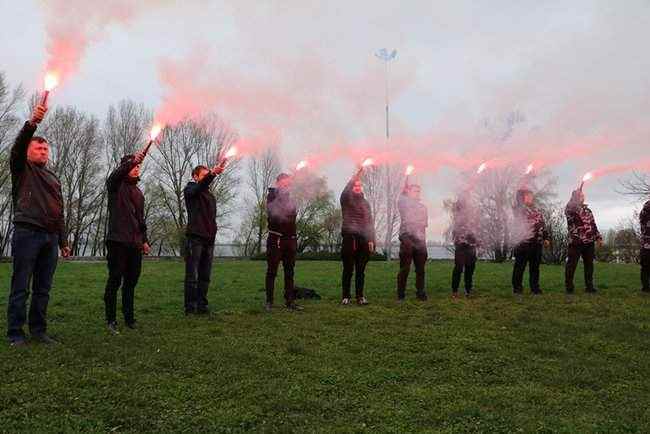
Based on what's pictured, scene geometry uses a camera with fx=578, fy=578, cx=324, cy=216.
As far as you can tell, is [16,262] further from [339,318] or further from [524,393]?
[524,393]

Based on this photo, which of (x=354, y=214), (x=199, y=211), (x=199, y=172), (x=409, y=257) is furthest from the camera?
(x=409, y=257)

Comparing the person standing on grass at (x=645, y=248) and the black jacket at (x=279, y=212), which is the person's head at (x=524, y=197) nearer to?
the person standing on grass at (x=645, y=248)

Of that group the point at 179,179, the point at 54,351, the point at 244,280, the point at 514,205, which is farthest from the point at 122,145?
the point at 54,351

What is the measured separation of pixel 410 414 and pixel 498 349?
236 centimetres

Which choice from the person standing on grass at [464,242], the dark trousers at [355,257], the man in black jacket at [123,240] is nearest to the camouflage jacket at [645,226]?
the person standing on grass at [464,242]

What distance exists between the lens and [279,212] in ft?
30.6

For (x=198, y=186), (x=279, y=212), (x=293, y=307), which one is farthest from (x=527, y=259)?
(x=198, y=186)

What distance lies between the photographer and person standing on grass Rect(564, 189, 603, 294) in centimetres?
1157

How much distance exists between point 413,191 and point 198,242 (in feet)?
14.0

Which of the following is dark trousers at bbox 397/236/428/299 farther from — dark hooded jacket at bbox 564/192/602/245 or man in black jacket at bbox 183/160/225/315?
man in black jacket at bbox 183/160/225/315

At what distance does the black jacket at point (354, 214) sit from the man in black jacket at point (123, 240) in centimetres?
365

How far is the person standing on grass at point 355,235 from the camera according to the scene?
32.4 feet

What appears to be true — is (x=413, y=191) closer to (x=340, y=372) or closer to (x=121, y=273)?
(x=121, y=273)

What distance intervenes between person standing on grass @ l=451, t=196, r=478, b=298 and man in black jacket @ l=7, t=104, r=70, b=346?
23.6 feet
